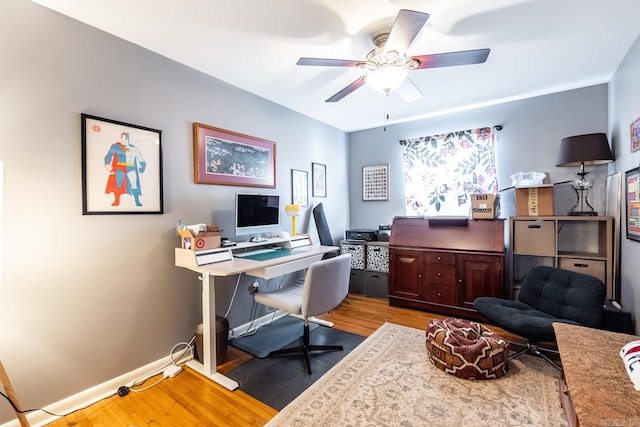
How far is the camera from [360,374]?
212cm

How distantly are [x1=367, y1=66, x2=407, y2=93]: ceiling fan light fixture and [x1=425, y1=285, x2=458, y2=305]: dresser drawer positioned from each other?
235cm

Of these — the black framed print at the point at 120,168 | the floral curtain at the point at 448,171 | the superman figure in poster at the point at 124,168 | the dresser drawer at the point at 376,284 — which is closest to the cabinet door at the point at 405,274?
the dresser drawer at the point at 376,284

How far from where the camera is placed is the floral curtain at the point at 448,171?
3551mm

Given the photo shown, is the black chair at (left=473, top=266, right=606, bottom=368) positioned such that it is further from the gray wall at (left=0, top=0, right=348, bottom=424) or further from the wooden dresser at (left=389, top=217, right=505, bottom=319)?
the gray wall at (left=0, top=0, right=348, bottom=424)

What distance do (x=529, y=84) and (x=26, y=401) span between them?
185 inches

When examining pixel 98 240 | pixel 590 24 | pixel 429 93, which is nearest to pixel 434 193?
pixel 429 93

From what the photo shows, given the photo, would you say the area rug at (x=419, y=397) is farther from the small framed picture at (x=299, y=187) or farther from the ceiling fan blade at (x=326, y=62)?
the ceiling fan blade at (x=326, y=62)

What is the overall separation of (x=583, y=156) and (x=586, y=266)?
1038 mm

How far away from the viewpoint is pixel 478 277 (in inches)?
122

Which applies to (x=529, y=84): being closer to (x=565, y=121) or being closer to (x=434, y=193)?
(x=565, y=121)

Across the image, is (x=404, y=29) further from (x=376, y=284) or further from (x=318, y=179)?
(x=376, y=284)

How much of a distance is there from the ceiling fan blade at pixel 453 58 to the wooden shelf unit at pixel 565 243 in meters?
1.95

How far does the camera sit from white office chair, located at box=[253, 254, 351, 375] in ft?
6.96

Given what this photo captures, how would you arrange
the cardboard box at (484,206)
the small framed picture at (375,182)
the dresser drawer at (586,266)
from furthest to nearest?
the small framed picture at (375,182) < the cardboard box at (484,206) < the dresser drawer at (586,266)
